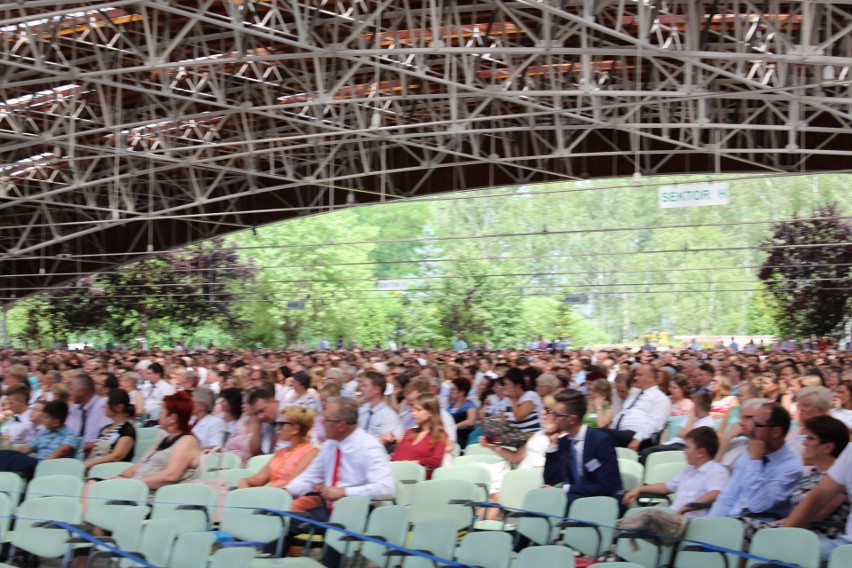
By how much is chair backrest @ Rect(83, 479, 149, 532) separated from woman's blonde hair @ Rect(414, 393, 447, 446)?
2475mm

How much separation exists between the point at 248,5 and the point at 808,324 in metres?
34.8

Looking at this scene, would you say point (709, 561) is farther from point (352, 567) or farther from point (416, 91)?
point (416, 91)

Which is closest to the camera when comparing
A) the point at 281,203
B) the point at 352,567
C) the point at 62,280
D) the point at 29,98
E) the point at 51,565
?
the point at 352,567

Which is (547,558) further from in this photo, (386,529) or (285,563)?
(285,563)

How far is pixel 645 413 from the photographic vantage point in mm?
10578

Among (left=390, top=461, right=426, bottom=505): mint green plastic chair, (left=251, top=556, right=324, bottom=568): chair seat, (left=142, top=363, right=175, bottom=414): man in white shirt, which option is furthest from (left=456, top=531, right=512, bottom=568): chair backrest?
(left=142, top=363, right=175, bottom=414): man in white shirt

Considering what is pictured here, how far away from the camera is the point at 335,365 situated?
1898cm

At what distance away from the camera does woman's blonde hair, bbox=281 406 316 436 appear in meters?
7.68

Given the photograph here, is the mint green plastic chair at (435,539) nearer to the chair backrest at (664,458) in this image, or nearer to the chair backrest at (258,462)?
the chair backrest at (258,462)

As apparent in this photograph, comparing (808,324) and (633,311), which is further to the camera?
(633,311)

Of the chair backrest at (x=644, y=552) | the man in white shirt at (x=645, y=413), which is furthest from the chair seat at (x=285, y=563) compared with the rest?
the man in white shirt at (x=645, y=413)

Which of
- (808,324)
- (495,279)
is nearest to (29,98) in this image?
(808,324)

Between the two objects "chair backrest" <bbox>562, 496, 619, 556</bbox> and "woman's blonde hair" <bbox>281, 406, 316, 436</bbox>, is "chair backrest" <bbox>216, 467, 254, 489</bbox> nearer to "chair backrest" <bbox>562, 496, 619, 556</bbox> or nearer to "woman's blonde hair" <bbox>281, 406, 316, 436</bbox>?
"woman's blonde hair" <bbox>281, 406, 316, 436</bbox>

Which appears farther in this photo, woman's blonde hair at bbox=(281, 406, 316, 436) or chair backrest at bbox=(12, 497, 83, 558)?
woman's blonde hair at bbox=(281, 406, 316, 436)
